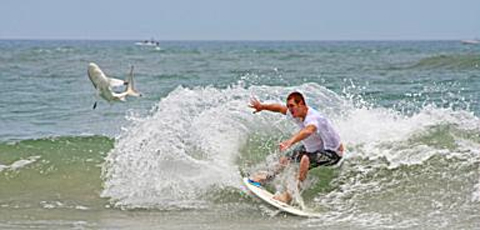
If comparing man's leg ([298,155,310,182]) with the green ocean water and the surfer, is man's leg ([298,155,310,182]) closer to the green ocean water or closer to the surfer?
the surfer

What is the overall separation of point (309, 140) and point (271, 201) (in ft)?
2.41

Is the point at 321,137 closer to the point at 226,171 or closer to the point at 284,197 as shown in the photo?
the point at 284,197

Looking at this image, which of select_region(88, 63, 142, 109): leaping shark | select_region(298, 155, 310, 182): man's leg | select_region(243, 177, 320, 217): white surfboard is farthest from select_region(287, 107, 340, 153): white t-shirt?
select_region(88, 63, 142, 109): leaping shark

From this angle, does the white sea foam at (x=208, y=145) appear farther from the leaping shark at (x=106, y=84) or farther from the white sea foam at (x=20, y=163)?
the leaping shark at (x=106, y=84)

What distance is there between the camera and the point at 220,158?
32.3 feet

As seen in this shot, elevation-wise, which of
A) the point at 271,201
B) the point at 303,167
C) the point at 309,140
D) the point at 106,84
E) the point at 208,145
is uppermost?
the point at 106,84

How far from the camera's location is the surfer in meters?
8.27

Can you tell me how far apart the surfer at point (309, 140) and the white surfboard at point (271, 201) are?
3.2 inches

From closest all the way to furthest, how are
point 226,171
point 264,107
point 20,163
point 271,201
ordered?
point 271,201 → point 264,107 → point 226,171 → point 20,163

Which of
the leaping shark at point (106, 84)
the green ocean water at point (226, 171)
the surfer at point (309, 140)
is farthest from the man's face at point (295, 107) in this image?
the leaping shark at point (106, 84)

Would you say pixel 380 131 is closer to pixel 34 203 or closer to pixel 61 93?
pixel 34 203

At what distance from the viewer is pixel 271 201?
824cm

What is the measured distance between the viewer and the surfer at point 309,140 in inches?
325

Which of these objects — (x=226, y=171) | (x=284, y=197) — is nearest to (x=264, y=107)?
(x=284, y=197)
